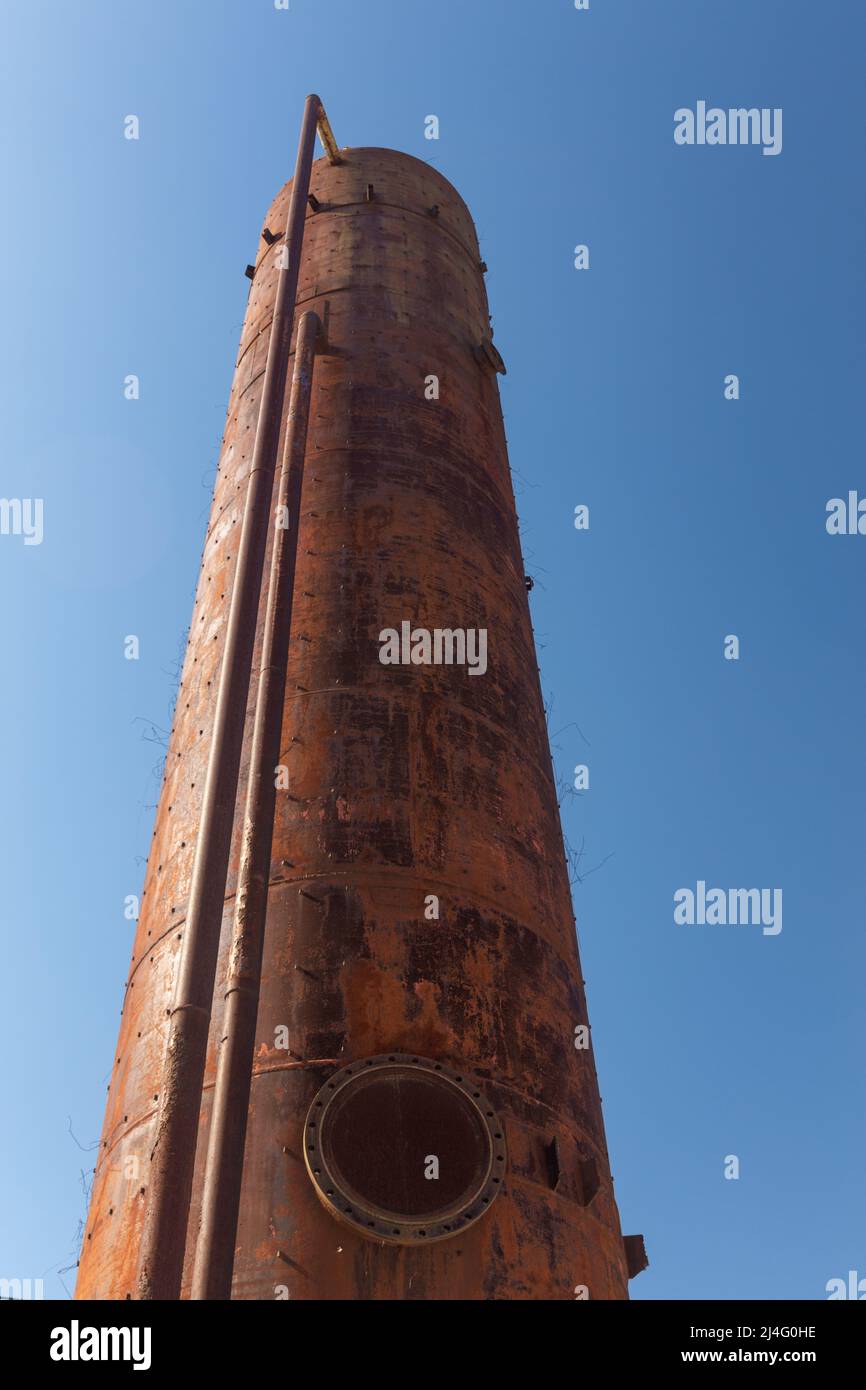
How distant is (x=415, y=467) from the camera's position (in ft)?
39.6

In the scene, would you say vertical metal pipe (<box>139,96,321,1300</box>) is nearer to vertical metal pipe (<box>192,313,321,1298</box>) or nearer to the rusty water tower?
the rusty water tower

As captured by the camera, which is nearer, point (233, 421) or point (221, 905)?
point (221, 905)

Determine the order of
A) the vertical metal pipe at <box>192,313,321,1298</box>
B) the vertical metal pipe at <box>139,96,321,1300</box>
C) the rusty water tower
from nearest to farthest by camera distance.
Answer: the vertical metal pipe at <box>139,96,321,1300</box>, the vertical metal pipe at <box>192,313,321,1298</box>, the rusty water tower

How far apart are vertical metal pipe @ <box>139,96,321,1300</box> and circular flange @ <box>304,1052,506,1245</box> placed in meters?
0.91

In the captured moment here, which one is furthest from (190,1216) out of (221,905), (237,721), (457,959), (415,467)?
(415,467)

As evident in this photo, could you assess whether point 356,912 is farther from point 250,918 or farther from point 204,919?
point 204,919

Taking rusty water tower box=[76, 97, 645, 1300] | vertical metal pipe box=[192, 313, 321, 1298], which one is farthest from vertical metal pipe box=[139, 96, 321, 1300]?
vertical metal pipe box=[192, 313, 321, 1298]

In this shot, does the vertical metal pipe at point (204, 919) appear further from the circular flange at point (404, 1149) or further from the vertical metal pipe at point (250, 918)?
the circular flange at point (404, 1149)

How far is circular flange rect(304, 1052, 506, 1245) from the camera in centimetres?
730

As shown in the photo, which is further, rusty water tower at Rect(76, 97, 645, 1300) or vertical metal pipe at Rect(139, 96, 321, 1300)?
rusty water tower at Rect(76, 97, 645, 1300)

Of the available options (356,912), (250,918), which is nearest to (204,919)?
(250,918)

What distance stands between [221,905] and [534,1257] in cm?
311

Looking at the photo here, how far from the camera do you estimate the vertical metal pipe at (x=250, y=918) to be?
6.75 metres
